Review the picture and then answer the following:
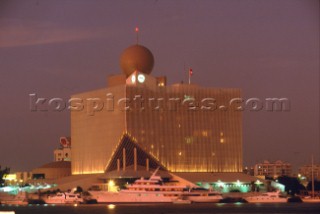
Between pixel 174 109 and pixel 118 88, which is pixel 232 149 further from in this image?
pixel 118 88

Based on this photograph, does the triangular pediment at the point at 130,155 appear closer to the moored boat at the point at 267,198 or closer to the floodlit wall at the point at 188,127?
the floodlit wall at the point at 188,127

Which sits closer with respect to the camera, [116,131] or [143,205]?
[143,205]

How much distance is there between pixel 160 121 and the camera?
171750 mm

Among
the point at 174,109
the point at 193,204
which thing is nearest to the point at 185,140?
the point at 174,109

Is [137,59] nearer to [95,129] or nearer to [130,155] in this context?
[95,129]

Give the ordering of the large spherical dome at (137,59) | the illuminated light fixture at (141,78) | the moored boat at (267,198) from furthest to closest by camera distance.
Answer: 1. the large spherical dome at (137,59)
2. the illuminated light fixture at (141,78)
3. the moored boat at (267,198)

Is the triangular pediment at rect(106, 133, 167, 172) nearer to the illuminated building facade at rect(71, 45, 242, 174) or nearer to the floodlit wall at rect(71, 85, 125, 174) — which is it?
the illuminated building facade at rect(71, 45, 242, 174)

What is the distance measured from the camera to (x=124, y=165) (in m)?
170

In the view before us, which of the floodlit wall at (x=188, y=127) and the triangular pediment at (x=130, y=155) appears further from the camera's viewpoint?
the floodlit wall at (x=188, y=127)

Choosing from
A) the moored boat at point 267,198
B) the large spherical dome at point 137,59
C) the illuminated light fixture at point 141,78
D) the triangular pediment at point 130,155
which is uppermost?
the large spherical dome at point 137,59

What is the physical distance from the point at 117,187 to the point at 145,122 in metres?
12.9

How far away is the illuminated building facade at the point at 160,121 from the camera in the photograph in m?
170

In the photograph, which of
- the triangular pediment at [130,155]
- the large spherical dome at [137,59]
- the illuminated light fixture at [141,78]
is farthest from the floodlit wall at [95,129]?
the large spherical dome at [137,59]

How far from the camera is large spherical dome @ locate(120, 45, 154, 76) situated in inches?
6909
